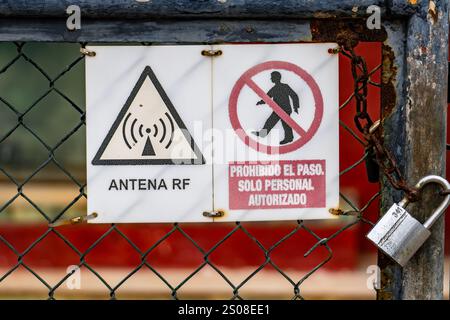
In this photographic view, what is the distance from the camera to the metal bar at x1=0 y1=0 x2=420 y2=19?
1002 mm

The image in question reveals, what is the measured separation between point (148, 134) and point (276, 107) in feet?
0.72

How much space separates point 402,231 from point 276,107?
290 mm

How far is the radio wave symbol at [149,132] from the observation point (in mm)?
Answer: 1062

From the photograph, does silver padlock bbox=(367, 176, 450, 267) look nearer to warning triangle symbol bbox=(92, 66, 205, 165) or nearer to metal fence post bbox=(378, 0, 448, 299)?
metal fence post bbox=(378, 0, 448, 299)

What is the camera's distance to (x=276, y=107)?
3.50ft

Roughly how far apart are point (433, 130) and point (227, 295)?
3224mm

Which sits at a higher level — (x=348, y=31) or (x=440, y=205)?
(x=348, y=31)

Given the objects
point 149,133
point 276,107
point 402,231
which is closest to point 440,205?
point 402,231

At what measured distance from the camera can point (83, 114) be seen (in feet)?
3.66

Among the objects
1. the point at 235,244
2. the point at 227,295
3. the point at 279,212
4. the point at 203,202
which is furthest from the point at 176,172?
the point at 227,295

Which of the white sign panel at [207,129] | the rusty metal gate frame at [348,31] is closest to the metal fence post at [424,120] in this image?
the rusty metal gate frame at [348,31]

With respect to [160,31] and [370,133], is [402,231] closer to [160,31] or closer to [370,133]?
[370,133]

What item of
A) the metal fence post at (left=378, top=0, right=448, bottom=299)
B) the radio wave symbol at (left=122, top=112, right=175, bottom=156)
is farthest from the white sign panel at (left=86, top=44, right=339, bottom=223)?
the metal fence post at (left=378, top=0, right=448, bottom=299)

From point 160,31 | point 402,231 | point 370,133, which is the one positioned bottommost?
point 402,231
